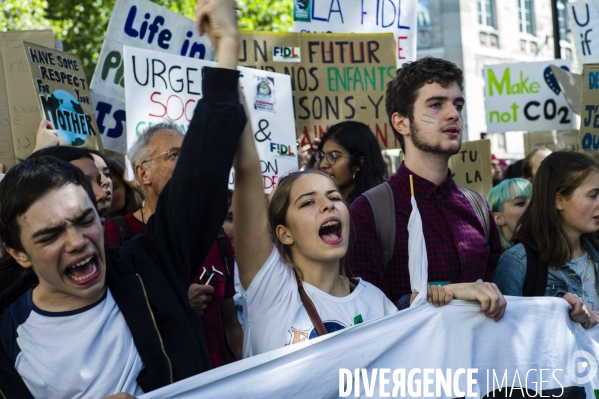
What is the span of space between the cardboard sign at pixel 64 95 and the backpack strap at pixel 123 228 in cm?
132

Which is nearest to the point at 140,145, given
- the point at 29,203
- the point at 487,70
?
the point at 29,203

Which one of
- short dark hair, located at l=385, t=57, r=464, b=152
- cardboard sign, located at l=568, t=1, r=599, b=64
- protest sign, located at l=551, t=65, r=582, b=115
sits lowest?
short dark hair, located at l=385, t=57, r=464, b=152

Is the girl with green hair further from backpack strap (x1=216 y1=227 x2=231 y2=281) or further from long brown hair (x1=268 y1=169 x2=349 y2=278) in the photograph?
long brown hair (x1=268 y1=169 x2=349 y2=278)

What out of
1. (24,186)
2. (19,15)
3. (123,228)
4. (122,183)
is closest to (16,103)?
(122,183)

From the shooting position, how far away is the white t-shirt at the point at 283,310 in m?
2.71

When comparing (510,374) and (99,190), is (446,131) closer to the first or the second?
(510,374)

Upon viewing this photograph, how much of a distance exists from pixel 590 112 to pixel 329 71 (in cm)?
196

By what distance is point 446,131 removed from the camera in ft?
11.2

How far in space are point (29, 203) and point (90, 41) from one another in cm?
1969

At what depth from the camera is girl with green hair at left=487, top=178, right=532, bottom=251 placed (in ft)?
17.6

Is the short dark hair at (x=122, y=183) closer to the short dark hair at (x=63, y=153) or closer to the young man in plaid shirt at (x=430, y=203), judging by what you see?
the short dark hair at (x=63, y=153)

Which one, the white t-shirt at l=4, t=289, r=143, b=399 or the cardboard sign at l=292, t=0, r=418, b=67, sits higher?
the cardboard sign at l=292, t=0, r=418, b=67

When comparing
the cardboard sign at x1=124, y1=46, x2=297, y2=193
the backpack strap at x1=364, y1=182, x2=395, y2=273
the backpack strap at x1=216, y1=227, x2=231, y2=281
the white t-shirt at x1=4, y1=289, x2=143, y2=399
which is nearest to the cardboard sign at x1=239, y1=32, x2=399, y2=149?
the cardboard sign at x1=124, y1=46, x2=297, y2=193

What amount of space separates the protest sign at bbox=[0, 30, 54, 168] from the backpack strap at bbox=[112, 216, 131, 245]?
1.28 metres
